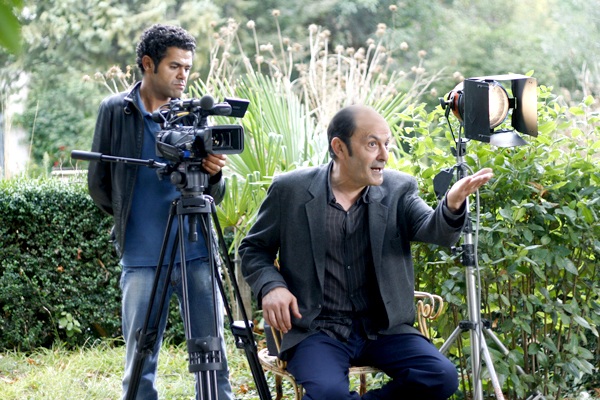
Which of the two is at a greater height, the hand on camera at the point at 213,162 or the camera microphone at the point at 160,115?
the camera microphone at the point at 160,115

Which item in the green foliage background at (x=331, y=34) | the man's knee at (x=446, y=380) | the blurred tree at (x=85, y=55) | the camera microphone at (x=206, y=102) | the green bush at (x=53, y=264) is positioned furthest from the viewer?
the green foliage background at (x=331, y=34)

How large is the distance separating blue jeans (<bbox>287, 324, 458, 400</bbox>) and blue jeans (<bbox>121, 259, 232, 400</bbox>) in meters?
0.32

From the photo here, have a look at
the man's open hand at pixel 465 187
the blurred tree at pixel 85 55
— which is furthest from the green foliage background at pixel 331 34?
the man's open hand at pixel 465 187

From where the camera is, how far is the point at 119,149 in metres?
2.12

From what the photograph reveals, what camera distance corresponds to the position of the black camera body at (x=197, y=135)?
176 cm

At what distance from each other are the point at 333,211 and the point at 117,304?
226cm

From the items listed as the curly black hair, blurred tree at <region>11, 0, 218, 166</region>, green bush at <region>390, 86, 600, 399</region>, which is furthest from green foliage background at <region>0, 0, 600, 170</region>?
the curly black hair

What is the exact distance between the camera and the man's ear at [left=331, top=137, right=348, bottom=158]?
2098 mm

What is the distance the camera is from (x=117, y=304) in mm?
3900

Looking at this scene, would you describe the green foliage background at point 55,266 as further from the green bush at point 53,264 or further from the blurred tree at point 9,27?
the blurred tree at point 9,27

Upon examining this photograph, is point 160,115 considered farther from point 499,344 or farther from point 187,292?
point 499,344

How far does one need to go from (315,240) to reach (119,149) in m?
0.74

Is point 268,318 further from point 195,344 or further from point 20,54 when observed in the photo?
point 20,54

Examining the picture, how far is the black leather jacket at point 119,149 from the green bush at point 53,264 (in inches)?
72.7
